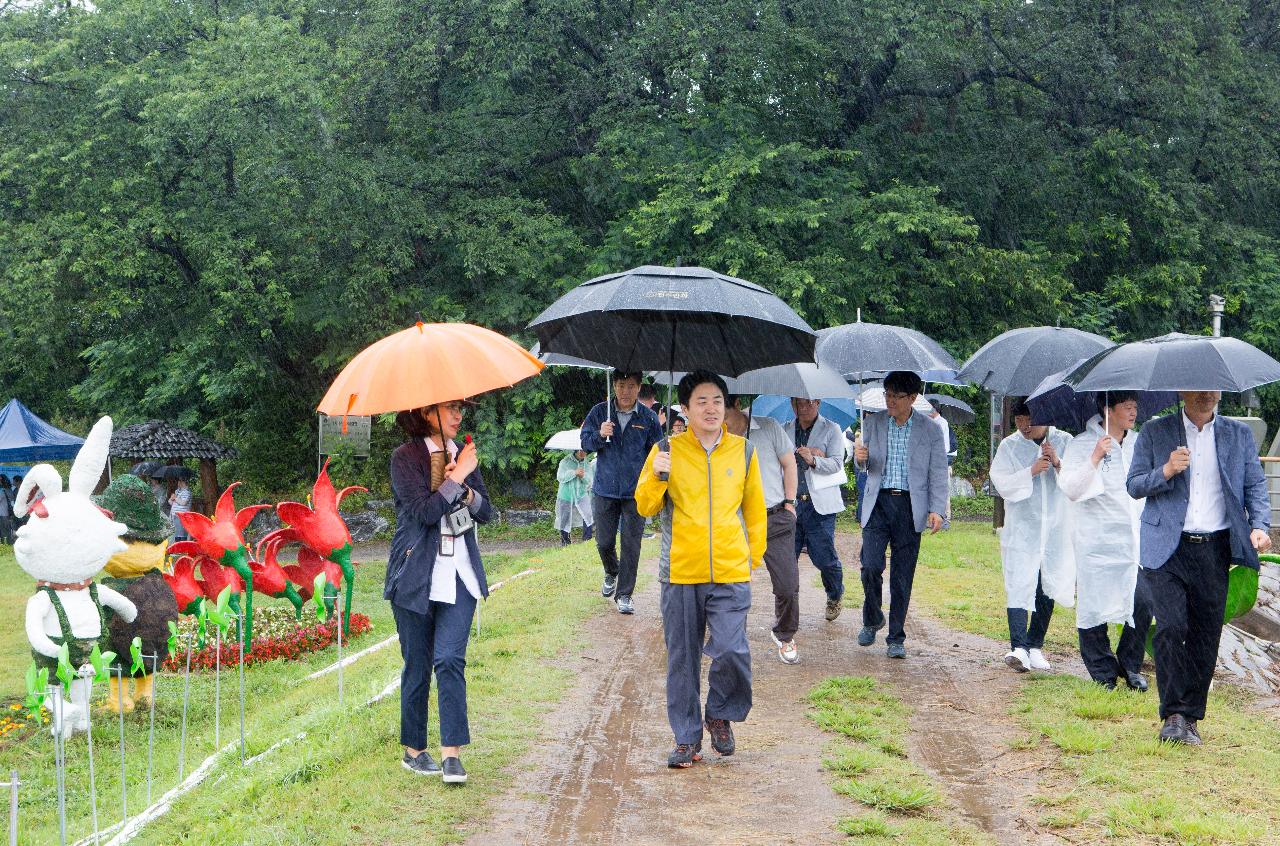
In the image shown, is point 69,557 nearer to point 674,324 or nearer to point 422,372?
point 422,372

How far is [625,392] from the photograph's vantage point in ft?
34.5

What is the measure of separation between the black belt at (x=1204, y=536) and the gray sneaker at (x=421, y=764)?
13.4ft

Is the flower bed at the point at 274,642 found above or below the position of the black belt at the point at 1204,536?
below

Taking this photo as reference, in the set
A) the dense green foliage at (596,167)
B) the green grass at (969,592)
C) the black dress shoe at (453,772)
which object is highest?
the dense green foliage at (596,167)

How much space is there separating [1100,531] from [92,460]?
6.98 metres

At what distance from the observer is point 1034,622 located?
9.26m

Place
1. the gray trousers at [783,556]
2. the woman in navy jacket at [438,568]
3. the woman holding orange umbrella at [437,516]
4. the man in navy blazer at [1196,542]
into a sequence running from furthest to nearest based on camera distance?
the gray trousers at [783,556] < the man in navy blazer at [1196,542] < the woman in navy jacket at [438,568] < the woman holding orange umbrella at [437,516]

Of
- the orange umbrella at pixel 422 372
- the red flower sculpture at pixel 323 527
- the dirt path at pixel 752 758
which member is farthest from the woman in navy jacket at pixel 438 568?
the red flower sculpture at pixel 323 527

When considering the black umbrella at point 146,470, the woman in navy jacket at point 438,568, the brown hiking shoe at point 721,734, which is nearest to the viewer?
the woman in navy jacket at point 438,568

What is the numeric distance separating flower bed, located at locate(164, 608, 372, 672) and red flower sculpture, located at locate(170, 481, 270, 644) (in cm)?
20

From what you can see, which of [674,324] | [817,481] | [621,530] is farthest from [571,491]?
[674,324]

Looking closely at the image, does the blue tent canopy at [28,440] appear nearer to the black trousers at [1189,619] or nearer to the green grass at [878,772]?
the green grass at [878,772]

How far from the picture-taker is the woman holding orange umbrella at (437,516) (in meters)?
5.86

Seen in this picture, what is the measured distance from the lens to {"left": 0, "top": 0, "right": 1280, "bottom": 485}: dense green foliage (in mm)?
25375
